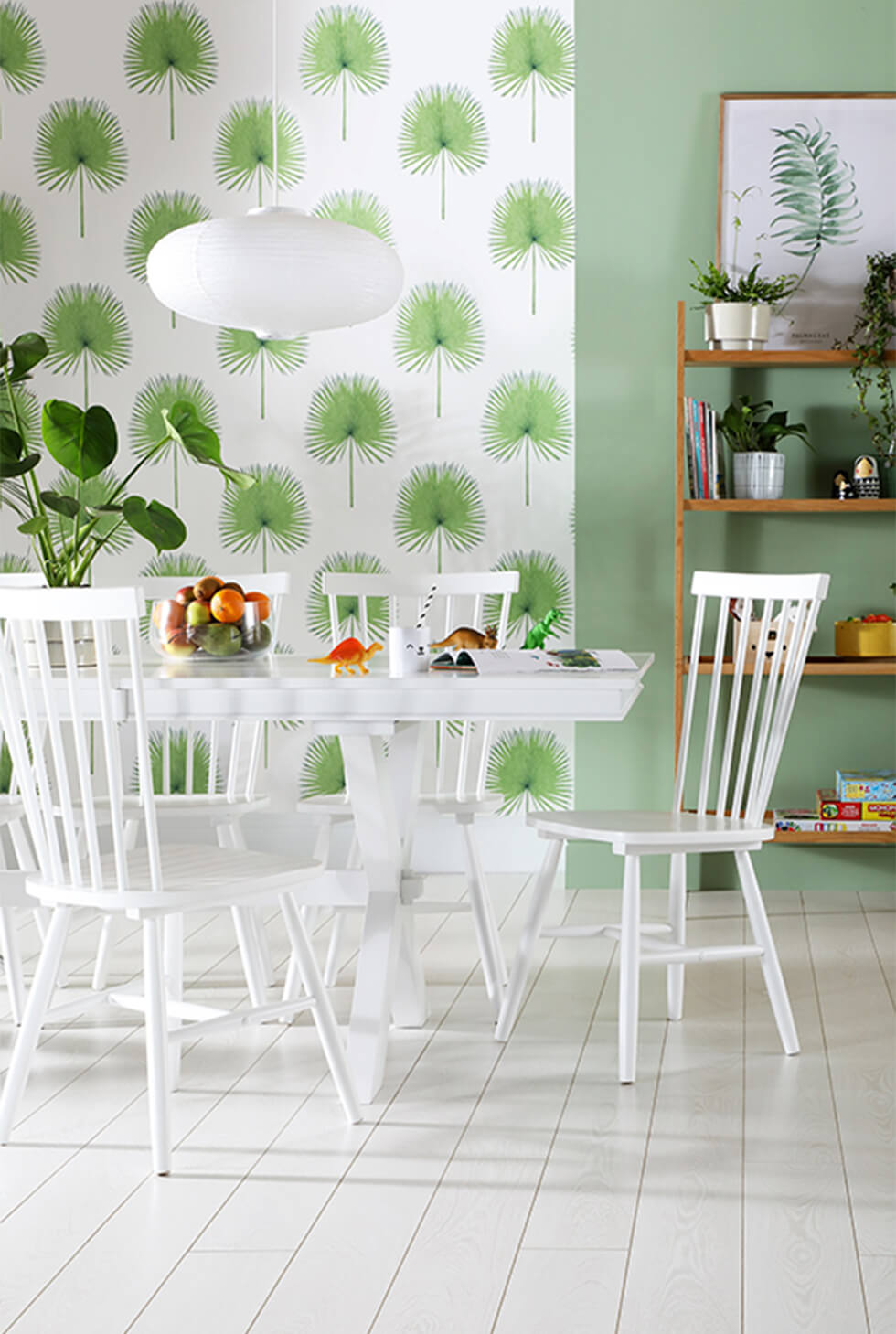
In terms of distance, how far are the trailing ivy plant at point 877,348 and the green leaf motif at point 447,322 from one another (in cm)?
100

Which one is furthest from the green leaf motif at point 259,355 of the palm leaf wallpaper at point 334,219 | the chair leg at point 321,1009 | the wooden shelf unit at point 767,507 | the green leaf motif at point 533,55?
the chair leg at point 321,1009

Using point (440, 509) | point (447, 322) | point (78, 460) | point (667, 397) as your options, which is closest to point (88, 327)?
point (447, 322)

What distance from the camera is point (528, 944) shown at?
2682 mm

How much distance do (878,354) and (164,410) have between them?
6.55ft

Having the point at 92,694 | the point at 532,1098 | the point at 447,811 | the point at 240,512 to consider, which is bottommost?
the point at 532,1098

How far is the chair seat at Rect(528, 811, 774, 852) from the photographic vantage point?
2576 millimetres

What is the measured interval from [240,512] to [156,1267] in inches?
109

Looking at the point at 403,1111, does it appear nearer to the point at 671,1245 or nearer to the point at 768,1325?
the point at 671,1245

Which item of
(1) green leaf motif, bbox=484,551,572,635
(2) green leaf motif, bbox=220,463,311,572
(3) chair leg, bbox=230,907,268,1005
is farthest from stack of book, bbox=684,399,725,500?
(3) chair leg, bbox=230,907,268,1005

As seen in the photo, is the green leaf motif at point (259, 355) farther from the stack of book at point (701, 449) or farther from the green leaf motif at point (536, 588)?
the stack of book at point (701, 449)

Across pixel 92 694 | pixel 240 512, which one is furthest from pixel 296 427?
pixel 92 694

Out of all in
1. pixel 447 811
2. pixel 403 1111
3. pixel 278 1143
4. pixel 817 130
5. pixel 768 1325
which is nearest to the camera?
pixel 768 1325

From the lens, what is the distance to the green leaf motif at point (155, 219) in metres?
4.27

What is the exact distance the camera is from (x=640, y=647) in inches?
164
